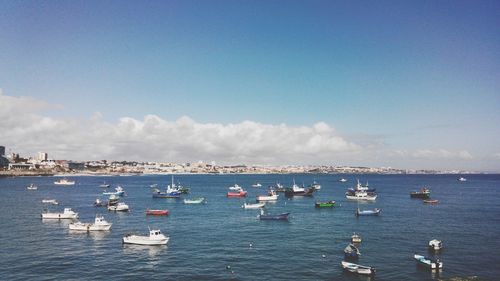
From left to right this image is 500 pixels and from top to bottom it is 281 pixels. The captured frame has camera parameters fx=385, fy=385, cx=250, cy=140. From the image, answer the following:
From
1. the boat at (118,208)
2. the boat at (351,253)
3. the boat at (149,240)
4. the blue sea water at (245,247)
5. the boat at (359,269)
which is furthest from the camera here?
the boat at (118,208)

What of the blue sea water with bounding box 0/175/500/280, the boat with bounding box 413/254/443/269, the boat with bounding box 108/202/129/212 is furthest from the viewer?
the boat with bounding box 108/202/129/212

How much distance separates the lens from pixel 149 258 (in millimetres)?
65000

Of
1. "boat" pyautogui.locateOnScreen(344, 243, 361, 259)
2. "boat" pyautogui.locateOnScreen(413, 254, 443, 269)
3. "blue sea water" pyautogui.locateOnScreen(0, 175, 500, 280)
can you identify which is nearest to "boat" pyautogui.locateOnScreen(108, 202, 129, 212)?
"blue sea water" pyautogui.locateOnScreen(0, 175, 500, 280)

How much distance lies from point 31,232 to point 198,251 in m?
43.4

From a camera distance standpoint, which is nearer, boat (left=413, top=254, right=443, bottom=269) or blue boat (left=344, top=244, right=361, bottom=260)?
boat (left=413, top=254, right=443, bottom=269)

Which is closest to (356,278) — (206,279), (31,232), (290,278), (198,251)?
(290,278)

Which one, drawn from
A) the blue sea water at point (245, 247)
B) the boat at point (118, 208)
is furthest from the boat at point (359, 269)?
Result: the boat at point (118, 208)

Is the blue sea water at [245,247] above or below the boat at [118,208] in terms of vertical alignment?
below

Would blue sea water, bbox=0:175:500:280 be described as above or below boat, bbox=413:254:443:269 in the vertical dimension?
below

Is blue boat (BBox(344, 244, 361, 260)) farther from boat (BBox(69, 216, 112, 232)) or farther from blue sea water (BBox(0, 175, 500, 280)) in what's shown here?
boat (BBox(69, 216, 112, 232))

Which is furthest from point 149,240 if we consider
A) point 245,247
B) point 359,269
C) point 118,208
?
point 118,208

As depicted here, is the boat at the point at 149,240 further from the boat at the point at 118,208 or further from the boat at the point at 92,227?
the boat at the point at 118,208

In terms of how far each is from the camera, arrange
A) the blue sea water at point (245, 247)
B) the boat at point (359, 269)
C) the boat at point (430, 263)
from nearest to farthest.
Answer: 1. the boat at point (359, 269)
2. the blue sea water at point (245, 247)
3. the boat at point (430, 263)

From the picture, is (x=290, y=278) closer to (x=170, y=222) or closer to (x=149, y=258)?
(x=149, y=258)
